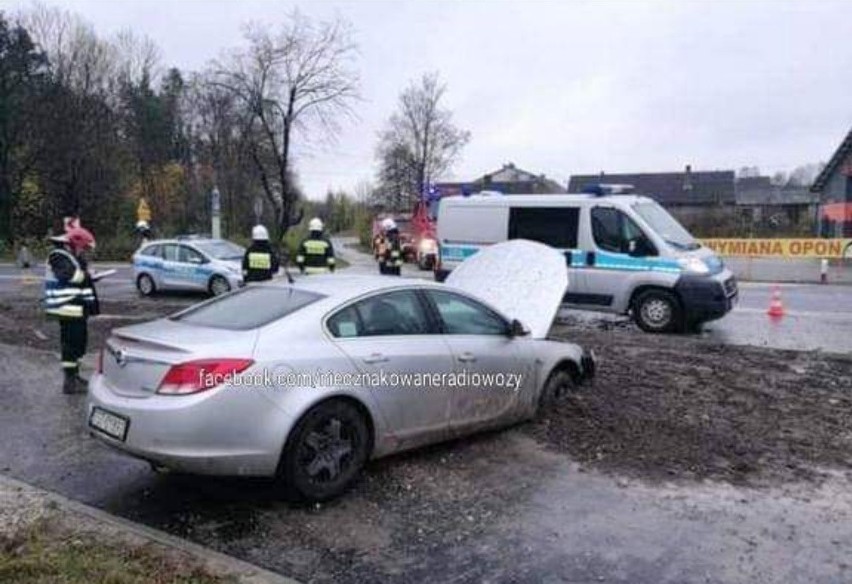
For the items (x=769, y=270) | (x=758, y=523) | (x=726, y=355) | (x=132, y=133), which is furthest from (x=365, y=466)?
(x=132, y=133)

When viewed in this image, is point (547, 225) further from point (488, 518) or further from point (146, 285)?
point (146, 285)

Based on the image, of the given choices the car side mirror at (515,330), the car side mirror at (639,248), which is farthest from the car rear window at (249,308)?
the car side mirror at (639,248)

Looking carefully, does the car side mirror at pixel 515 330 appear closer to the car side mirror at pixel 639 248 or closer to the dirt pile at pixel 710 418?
the dirt pile at pixel 710 418

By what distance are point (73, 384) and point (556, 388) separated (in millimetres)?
4962

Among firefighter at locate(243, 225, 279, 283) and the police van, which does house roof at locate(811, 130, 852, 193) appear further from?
firefighter at locate(243, 225, 279, 283)

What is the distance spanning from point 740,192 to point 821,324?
70.0 metres

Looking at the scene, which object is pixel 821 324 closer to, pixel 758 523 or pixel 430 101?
pixel 758 523

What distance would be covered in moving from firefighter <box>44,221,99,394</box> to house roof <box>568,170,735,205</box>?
227 ft

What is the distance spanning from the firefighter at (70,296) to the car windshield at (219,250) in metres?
10.6

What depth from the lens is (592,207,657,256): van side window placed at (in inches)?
507

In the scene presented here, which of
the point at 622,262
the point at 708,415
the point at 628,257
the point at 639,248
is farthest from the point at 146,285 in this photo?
the point at 708,415

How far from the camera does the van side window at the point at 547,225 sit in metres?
13.5

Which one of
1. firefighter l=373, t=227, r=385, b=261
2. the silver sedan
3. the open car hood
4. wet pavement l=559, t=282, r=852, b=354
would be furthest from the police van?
the silver sedan

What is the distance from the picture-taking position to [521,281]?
889 centimetres
